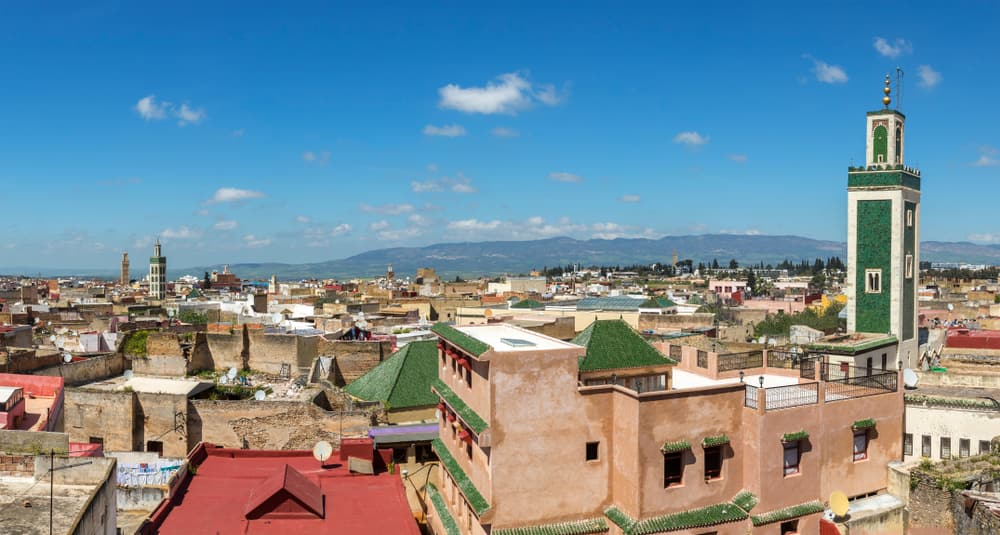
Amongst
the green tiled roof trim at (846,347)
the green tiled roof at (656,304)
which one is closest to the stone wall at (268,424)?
the green tiled roof trim at (846,347)

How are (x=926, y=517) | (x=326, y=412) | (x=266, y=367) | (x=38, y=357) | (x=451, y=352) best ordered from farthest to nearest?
(x=266, y=367) < (x=38, y=357) < (x=326, y=412) < (x=451, y=352) < (x=926, y=517)

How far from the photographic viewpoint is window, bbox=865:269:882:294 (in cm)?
2519

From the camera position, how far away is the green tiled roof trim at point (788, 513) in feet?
47.8

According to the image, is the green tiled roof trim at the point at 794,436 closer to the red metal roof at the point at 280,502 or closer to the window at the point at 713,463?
the window at the point at 713,463

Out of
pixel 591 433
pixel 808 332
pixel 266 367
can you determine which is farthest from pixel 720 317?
pixel 591 433

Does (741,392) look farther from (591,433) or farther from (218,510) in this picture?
(218,510)

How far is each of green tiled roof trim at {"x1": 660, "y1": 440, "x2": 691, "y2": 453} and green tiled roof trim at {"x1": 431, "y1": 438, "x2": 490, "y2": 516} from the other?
357 cm

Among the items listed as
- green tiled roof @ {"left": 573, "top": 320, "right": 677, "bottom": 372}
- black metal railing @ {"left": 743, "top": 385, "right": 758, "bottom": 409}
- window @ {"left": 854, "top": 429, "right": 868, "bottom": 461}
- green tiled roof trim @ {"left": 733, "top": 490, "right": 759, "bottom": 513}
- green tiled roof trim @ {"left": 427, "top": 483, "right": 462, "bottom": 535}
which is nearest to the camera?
green tiled roof trim @ {"left": 733, "top": 490, "right": 759, "bottom": 513}

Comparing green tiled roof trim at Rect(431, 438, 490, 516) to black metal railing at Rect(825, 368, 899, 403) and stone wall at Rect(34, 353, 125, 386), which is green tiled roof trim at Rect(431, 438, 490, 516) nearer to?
black metal railing at Rect(825, 368, 899, 403)

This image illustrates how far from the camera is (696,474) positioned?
14547 mm

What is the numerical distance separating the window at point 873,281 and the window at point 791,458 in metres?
12.4

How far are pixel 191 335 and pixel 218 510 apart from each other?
22.5m

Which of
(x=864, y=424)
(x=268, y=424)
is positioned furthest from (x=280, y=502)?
(x=864, y=424)

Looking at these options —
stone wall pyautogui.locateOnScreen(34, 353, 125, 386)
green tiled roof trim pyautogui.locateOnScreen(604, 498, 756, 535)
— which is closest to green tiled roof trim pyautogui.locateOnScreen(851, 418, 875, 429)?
green tiled roof trim pyautogui.locateOnScreen(604, 498, 756, 535)
